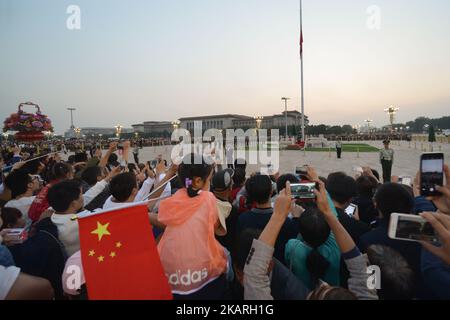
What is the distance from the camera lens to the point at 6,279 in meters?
1.67

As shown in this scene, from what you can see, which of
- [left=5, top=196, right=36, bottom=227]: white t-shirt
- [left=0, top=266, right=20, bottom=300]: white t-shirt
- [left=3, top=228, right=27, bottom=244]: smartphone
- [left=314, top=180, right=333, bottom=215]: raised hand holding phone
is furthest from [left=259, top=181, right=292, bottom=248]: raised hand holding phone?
[left=5, top=196, right=36, bottom=227]: white t-shirt

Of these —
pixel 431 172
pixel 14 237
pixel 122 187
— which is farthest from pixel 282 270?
pixel 14 237

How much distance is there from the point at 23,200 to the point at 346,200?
14.0 ft

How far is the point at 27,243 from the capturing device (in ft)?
7.34

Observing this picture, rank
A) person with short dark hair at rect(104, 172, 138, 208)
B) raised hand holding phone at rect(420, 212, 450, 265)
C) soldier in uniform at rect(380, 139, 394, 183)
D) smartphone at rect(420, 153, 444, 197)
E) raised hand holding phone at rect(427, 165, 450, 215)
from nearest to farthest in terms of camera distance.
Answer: raised hand holding phone at rect(420, 212, 450, 265) → raised hand holding phone at rect(427, 165, 450, 215) → smartphone at rect(420, 153, 444, 197) → person with short dark hair at rect(104, 172, 138, 208) → soldier in uniform at rect(380, 139, 394, 183)

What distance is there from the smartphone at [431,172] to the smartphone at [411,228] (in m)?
0.84

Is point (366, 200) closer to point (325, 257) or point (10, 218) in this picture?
point (325, 257)

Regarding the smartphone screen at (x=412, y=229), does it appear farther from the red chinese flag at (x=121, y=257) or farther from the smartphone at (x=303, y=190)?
the red chinese flag at (x=121, y=257)

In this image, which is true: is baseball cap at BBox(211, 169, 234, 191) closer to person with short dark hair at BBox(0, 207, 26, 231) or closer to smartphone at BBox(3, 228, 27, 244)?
smartphone at BBox(3, 228, 27, 244)

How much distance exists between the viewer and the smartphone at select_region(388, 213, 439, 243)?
1466 mm

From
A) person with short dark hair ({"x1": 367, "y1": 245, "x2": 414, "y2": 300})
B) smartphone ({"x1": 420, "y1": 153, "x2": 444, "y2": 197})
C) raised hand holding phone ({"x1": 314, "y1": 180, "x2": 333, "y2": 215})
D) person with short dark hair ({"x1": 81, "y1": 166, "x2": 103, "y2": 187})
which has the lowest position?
person with short dark hair ({"x1": 367, "y1": 245, "x2": 414, "y2": 300})

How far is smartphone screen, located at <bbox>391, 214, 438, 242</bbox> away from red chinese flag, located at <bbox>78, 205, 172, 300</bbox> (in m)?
1.47
